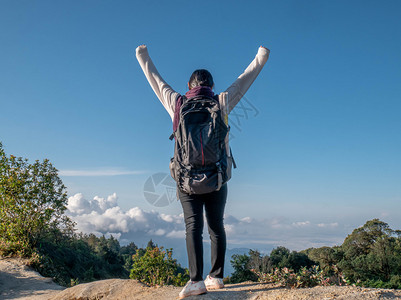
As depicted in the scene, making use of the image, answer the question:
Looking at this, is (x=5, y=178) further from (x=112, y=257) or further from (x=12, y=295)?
(x=112, y=257)

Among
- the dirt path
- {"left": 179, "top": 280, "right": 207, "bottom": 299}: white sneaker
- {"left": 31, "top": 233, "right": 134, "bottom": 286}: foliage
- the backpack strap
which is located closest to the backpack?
the backpack strap

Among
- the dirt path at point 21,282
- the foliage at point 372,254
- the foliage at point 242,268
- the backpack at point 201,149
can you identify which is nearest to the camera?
the backpack at point 201,149

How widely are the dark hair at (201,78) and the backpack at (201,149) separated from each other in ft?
1.02

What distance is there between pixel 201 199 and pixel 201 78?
1.32 m

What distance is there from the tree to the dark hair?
866 centimetres

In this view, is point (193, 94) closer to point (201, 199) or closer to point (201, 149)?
point (201, 149)

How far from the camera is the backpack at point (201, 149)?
3.14 metres

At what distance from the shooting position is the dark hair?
140 inches

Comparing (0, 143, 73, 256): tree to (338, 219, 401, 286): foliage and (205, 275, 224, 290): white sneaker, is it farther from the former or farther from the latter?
(338, 219, 401, 286): foliage

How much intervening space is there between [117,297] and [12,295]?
162 inches

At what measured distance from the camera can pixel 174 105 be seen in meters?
3.51

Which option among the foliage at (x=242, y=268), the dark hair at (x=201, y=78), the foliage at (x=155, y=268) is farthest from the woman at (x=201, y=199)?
the foliage at (x=242, y=268)

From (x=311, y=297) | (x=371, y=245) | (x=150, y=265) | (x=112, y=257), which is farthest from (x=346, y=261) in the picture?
(x=311, y=297)

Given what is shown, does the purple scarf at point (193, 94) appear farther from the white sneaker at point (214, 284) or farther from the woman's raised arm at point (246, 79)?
the white sneaker at point (214, 284)
